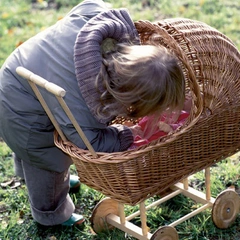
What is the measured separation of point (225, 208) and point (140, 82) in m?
1.00

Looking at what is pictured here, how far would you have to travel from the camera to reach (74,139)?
251cm

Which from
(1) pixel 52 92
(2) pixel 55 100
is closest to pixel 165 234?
(2) pixel 55 100

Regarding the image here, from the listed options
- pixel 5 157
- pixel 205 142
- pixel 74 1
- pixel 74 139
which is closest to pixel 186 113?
pixel 205 142

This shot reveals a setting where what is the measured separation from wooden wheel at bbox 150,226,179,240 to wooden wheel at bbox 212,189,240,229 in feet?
0.88

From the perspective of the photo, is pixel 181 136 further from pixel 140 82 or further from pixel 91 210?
pixel 91 210

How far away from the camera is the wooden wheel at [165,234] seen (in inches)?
108

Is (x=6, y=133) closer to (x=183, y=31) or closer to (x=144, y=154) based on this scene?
(x=144, y=154)

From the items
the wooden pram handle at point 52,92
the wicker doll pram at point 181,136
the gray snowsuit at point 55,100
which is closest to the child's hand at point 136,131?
the gray snowsuit at point 55,100

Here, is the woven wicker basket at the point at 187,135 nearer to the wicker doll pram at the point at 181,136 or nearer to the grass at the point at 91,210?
the wicker doll pram at the point at 181,136

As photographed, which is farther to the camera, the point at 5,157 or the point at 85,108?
the point at 5,157

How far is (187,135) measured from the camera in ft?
8.46

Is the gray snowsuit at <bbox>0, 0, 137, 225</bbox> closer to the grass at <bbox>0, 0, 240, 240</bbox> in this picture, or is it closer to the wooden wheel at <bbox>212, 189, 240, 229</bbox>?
the grass at <bbox>0, 0, 240, 240</bbox>

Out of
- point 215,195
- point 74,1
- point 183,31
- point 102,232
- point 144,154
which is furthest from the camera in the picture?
point 74,1

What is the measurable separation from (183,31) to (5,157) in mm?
1643
